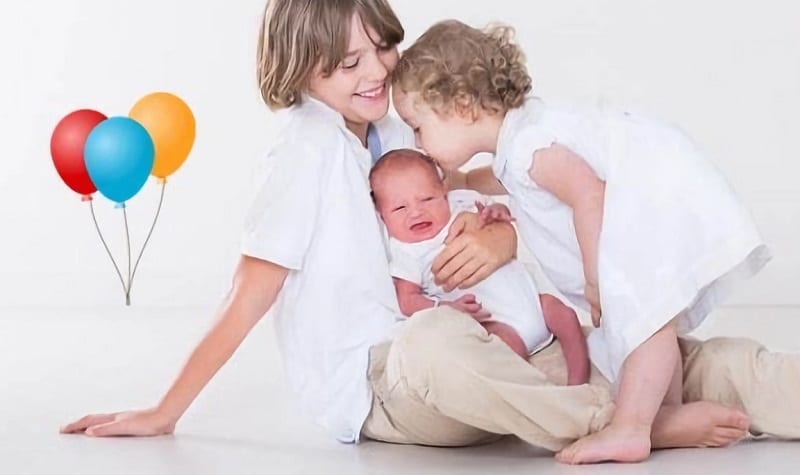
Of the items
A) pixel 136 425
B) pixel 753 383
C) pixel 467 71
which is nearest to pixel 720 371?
pixel 753 383

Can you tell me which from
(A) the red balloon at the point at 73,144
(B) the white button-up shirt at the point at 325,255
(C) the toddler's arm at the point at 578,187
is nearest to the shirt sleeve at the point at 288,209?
(B) the white button-up shirt at the point at 325,255

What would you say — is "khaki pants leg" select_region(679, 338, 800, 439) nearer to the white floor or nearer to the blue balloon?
the white floor

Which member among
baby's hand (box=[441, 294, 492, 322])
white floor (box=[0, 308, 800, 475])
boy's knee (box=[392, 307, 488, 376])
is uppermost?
boy's knee (box=[392, 307, 488, 376])

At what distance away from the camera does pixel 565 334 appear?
2.35 metres

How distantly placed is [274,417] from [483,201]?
25.0 inches

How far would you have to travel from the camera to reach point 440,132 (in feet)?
7.56

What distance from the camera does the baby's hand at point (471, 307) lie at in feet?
7.63

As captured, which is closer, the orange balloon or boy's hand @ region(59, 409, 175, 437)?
boy's hand @ region(59, 409, 175, 437)

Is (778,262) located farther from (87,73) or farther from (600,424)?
(600,424)

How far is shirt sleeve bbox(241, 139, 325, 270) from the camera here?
2.29 metres

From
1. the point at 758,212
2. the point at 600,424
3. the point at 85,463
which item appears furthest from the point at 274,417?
the point at 758,212

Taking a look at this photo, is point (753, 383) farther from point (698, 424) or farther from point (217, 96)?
point (217, 96)

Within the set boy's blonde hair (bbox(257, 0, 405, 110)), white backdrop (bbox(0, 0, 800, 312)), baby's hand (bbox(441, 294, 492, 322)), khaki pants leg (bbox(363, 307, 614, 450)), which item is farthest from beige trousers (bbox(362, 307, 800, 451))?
white backdrop (bbox(0, 0, 800, 312))

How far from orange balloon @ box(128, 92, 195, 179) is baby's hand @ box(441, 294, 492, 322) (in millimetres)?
2155
